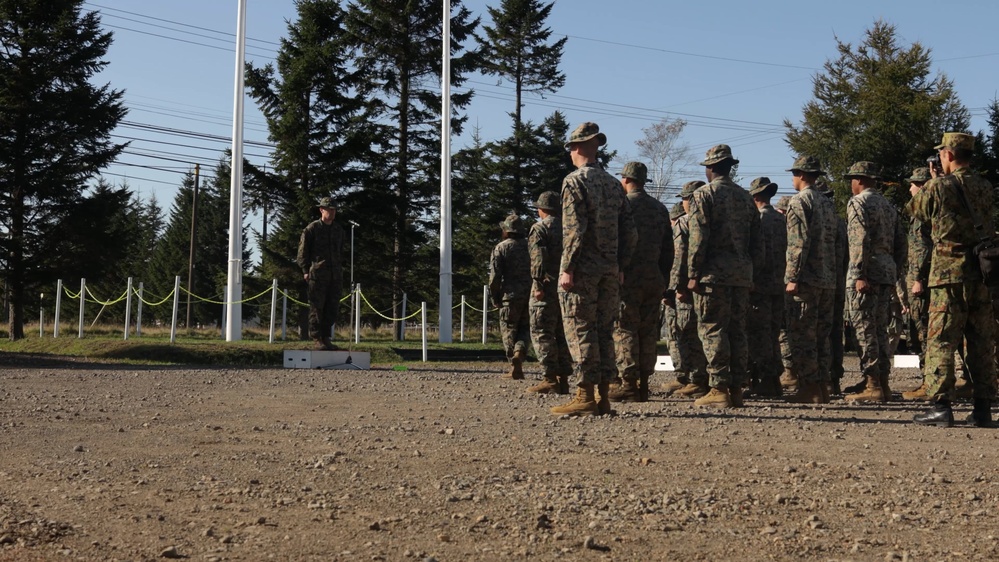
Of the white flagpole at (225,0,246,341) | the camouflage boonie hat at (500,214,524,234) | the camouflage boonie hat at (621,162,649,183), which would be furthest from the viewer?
the white flagpole at (225,0,246,341)

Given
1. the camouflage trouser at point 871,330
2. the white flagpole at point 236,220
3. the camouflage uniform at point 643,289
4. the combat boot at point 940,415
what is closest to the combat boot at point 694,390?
the camouflage uniform at point 643,289

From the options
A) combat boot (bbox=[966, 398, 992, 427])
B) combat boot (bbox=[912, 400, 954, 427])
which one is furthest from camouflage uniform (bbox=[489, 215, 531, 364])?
combat boot (bbox=[966, 398, 992, 427])

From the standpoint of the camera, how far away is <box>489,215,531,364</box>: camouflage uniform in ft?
51.4

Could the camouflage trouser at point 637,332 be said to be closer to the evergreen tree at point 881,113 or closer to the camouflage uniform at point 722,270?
the camouflage uniform at point 722,270

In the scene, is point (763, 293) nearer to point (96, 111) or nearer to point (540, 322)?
point (540, 322)

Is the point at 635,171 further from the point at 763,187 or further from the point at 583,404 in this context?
the point at 583,404

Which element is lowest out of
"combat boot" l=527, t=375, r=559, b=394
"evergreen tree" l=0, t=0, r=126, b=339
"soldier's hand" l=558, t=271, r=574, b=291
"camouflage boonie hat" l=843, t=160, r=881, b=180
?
"combat boot" l=527, t=375, r=559, b=394

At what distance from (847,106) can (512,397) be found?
3683 centimetres

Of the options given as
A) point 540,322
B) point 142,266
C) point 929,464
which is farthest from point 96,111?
point 142,266

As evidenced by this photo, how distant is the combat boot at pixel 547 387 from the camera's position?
42.2ft

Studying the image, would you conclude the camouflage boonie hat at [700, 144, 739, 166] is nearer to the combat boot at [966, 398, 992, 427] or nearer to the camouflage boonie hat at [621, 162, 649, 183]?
the camouflage boonie hat at [621, 162, 649, 183]

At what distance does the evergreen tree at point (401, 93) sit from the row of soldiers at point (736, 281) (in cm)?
2668

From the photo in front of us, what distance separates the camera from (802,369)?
38.5 feet

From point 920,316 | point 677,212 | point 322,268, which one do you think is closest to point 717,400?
point 677,212
